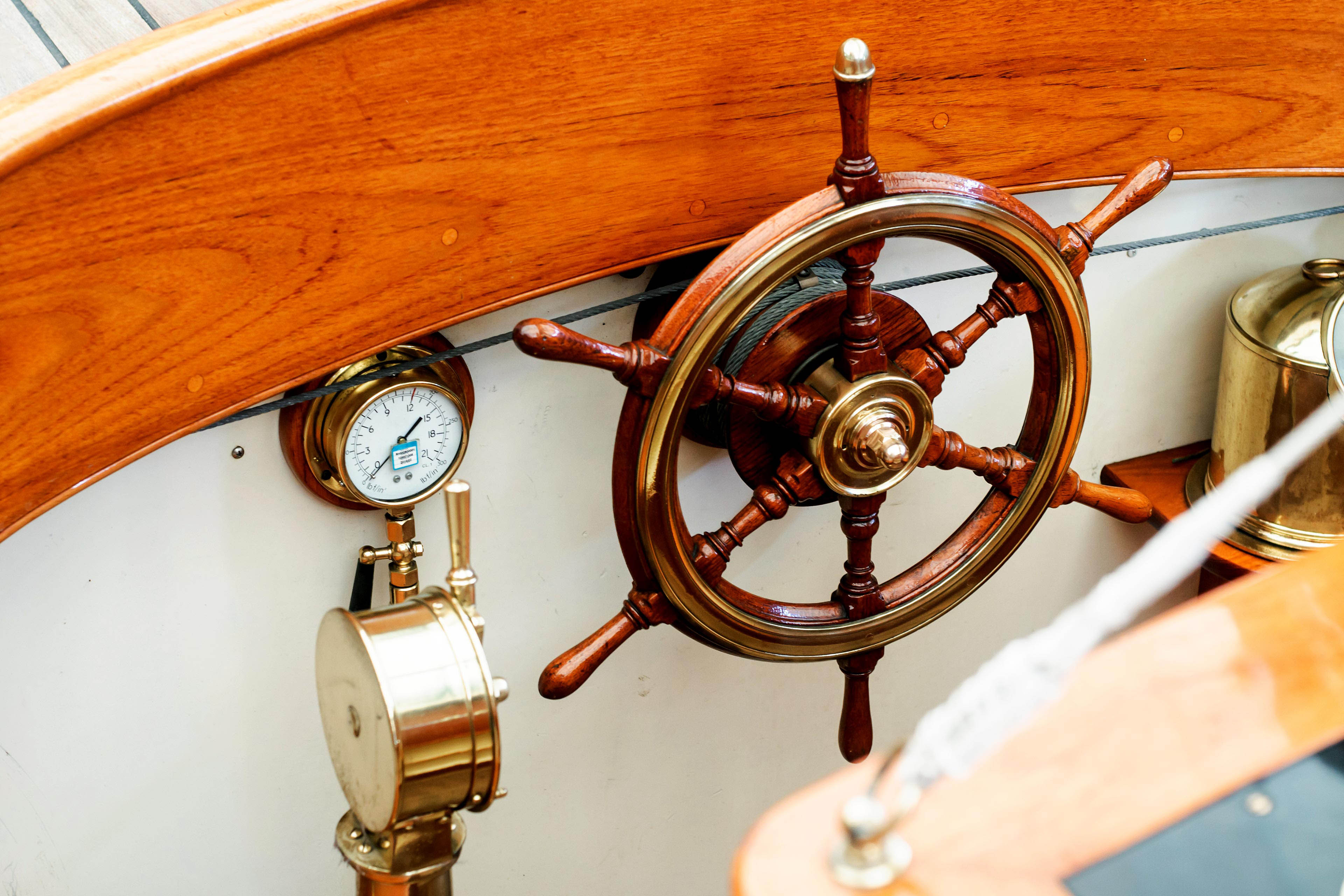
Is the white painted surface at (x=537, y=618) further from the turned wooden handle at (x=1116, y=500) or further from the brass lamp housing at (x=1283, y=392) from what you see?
the turned wooden handle at (x=1116, y=500)

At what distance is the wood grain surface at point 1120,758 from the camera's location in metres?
0.60

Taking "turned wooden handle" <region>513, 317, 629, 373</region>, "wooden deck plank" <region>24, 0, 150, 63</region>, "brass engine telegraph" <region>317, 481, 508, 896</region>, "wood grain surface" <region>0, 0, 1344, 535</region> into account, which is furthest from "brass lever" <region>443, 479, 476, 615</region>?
"wooden deck plank" <region>24, 0, 150, 63</region>

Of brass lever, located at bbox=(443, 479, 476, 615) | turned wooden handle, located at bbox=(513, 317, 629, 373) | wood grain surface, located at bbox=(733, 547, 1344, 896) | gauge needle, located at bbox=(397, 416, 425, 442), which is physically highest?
turned wooden handle, located at bbox=(513, 317, 629, 373)

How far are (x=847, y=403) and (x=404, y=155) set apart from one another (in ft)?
1.62

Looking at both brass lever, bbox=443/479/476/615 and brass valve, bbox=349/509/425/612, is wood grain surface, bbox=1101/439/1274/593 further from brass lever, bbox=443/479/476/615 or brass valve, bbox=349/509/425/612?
brass lever, bbox=443/479/476/615

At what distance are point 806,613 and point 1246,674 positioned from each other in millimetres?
668

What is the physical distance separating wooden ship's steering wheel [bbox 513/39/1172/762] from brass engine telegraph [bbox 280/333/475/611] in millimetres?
205

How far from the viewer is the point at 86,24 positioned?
4.09 ft

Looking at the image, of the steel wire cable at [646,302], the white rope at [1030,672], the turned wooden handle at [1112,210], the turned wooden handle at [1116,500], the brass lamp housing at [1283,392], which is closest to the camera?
the white rope at [1030,672]

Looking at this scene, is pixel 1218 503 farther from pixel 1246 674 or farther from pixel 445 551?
pixel 445 551

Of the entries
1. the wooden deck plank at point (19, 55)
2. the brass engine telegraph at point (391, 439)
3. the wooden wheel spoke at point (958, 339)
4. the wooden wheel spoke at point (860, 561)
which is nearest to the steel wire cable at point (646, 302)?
the brass engine telegraph at point (391, 439)

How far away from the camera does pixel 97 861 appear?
1303mm

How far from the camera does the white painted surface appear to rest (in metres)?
1.22

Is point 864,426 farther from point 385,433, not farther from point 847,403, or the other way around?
point 385,433
